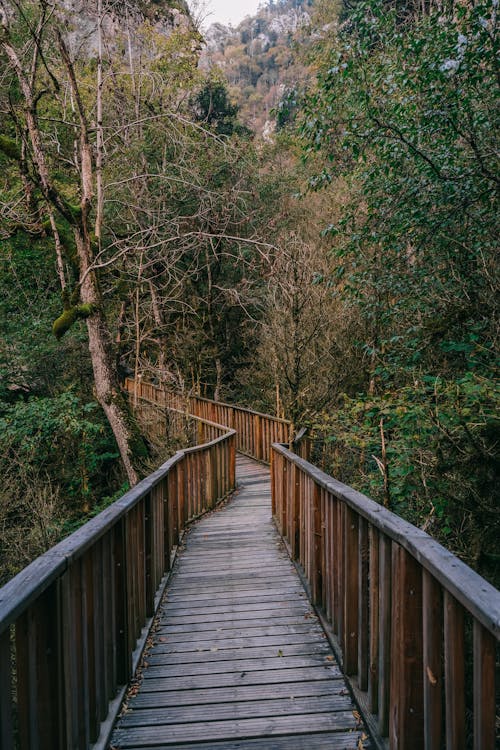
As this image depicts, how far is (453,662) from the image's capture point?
5.38 ft

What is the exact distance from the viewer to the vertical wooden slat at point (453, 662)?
1606 mm

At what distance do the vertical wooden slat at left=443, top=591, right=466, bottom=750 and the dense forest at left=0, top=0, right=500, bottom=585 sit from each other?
347cm

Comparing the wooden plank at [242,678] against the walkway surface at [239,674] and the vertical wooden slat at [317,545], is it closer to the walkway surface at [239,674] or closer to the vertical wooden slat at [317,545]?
the walkway surface at [239,674]

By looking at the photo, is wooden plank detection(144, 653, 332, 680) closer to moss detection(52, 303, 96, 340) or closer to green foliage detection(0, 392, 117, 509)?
moss detection(52, 303, 96, 340)

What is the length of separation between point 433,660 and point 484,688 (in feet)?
1.56

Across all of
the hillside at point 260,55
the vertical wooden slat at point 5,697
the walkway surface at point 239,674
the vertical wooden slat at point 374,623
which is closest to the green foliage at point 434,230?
the walkway surface at point 239,674

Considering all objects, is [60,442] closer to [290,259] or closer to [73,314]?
[73,314]

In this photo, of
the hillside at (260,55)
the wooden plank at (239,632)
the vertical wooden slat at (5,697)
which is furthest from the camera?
the hillside at (260,55)

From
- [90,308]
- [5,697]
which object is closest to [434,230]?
[5,697]

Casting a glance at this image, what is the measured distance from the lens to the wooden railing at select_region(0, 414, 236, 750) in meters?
1.60

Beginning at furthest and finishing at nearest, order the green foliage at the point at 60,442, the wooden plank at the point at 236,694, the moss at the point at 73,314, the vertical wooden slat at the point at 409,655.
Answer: the green foliage at the point at 60,442 < the moss at the point at 73,314 < the wooden plank at the point at 236,694 < the vertical wooden slat at the point at 409,655

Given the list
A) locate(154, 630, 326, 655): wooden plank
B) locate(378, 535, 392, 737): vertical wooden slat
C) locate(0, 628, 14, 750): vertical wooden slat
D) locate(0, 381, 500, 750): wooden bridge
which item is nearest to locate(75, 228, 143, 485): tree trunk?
locate(0, 381, 500, 750): wooden bridge

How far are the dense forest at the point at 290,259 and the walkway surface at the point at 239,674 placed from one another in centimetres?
230

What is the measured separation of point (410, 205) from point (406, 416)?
126 inches
